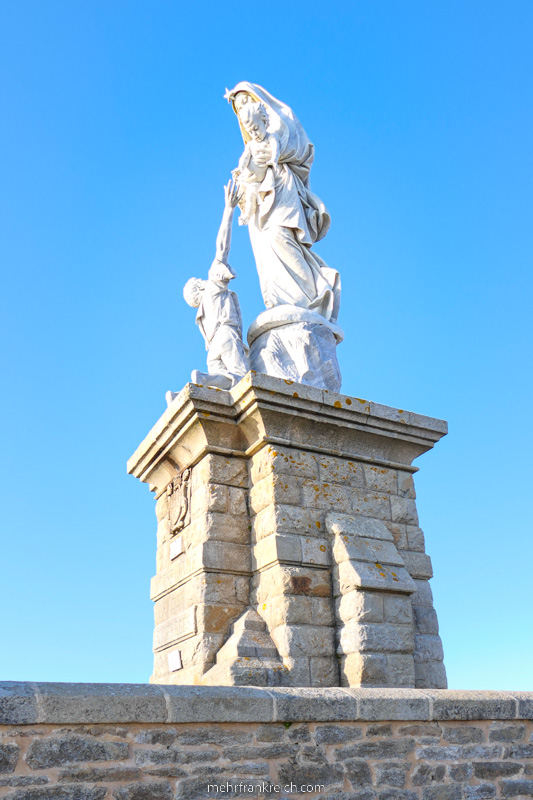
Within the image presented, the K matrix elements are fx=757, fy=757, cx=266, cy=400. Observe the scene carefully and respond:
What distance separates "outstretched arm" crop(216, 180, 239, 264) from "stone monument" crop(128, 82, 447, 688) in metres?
0.02

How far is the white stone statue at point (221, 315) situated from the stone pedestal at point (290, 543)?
0.64 m

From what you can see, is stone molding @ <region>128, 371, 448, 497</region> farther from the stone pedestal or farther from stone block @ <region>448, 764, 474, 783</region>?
stone block @ <region>448, 764, 474, 783</region>

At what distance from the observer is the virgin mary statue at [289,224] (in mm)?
7094

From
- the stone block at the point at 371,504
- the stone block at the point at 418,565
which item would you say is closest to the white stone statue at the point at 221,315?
the stone block at the point at 371,504

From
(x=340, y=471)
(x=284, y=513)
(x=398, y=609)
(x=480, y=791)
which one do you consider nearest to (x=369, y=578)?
(x=398, y=609)

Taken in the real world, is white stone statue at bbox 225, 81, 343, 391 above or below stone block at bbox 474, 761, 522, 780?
above

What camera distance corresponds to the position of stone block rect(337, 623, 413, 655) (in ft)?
16.7

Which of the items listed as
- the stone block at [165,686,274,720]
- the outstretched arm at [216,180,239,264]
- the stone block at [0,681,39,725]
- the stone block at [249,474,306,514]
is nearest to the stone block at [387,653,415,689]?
the stone block at [249,474,306,514]

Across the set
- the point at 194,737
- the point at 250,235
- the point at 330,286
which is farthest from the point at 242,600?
the point at 250,235

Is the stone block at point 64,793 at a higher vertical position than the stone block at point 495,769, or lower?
higher

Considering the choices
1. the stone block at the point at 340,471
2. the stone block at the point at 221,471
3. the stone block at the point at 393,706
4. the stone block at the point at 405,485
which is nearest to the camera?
the stone block at the point at 393,706

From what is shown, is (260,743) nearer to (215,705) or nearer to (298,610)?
(215,705)

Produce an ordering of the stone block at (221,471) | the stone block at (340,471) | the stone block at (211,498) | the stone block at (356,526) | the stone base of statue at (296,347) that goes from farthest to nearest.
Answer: the stone base of statue at (296,347) → the stone block at (340,471) → the stone block at (221,471) → the stone block at (211,498) → the stone block at (356,526)

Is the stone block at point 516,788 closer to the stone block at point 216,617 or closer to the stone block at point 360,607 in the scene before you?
the stone block at point 360,607
